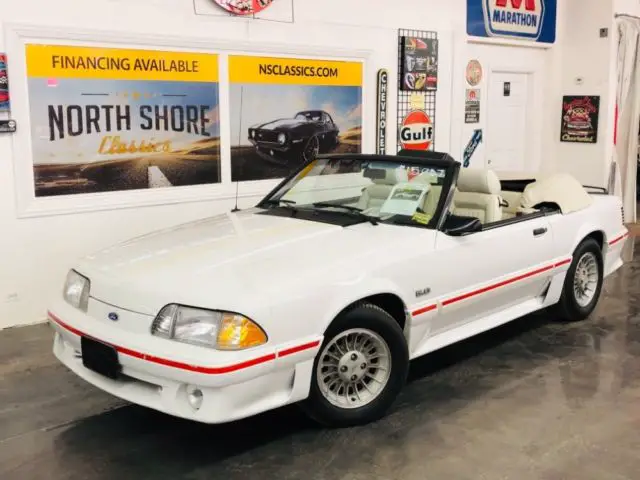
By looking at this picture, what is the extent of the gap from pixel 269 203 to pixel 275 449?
1.85 m

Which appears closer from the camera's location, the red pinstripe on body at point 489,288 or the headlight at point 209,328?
the headlight at point 209,328

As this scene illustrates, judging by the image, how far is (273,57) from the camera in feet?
22.3

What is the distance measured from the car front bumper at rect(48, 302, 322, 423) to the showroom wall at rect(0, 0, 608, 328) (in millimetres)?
2420

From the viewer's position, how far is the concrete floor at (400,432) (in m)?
3.35

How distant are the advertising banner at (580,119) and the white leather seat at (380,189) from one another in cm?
634

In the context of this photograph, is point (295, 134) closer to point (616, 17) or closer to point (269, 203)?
point (269, 203)

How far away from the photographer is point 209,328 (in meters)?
3.20

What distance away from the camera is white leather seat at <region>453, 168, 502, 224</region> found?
15.9 feet

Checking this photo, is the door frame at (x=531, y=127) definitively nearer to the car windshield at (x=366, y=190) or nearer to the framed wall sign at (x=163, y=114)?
the framed wall sign at (x=163, y=114)

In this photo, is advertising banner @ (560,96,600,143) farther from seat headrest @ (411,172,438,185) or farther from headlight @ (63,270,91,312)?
headlight @ (63,270,91,312)

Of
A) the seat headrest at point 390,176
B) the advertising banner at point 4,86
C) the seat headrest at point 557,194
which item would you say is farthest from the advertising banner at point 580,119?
the advertising banner at point 4,86

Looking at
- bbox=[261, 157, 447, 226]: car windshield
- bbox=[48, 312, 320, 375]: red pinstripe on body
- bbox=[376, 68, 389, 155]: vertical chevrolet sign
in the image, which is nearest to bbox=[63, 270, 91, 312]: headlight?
bbox=[48, 312, 320, 375]: red pinstripe on body

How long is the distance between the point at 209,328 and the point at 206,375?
0.72ft

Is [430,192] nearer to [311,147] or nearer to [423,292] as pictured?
[423,292]
